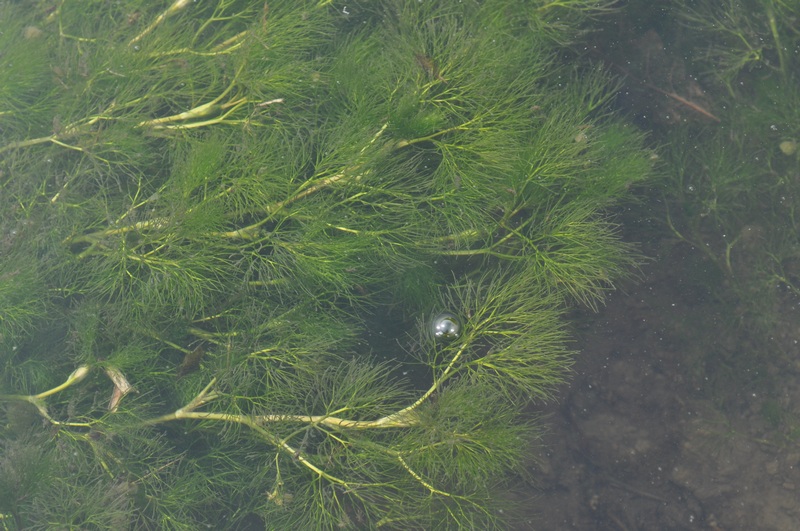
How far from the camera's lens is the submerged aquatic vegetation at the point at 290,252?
305 centimetres

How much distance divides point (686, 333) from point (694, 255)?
0.45m

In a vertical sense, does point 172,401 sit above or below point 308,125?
below

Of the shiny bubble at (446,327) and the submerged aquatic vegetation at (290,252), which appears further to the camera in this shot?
the shiny bubble at (446,327)

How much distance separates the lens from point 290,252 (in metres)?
3.08

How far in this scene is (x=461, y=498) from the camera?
9.95ft

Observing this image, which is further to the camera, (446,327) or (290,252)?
(446,327)

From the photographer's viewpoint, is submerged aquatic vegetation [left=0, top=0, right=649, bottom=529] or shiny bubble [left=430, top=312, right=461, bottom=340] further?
shiny bubble [left=430, top=312, right=461, bottom=340]

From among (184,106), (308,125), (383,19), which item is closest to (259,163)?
(308,125)

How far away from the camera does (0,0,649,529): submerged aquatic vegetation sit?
3047 millimetres

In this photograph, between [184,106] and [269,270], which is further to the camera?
[184,106]

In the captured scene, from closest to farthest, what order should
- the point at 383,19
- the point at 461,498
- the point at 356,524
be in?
the point at 461,498 < the point at 356,524 < the point at 383,19

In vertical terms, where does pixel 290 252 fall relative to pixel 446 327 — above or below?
above

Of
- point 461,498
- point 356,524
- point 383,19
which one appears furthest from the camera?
point 383,19

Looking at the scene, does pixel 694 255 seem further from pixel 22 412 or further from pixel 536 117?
pixel 22 412
